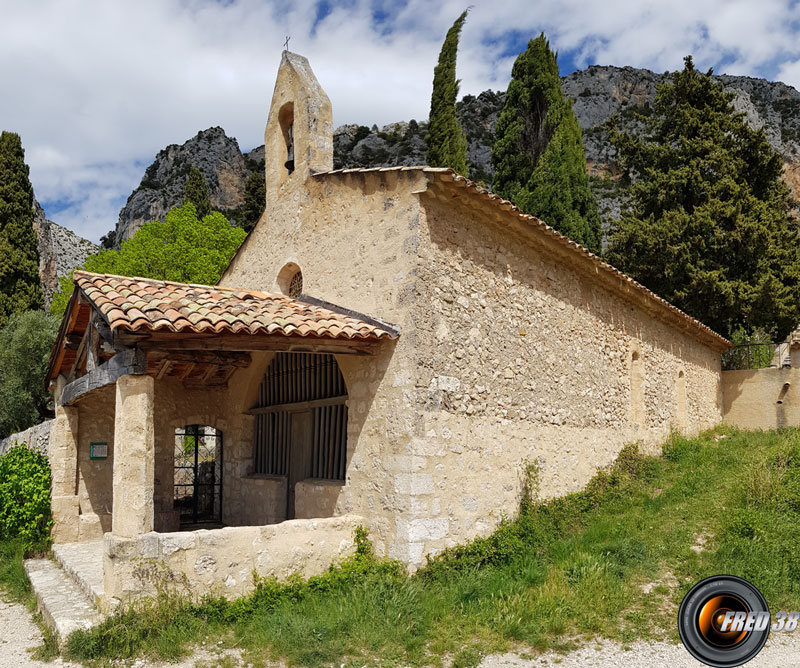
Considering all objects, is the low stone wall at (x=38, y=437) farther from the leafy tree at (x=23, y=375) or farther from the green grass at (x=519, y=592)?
the green grass at (x=519, y=592)

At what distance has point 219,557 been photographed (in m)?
6.63

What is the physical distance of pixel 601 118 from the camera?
4888 centimetres

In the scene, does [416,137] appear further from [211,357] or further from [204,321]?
[204,321]

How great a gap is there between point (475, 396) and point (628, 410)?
5169 mm

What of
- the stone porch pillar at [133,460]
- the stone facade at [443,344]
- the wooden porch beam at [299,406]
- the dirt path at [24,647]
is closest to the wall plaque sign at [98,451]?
the wooden porch beam at [299,406]

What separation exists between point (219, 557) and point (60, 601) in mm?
2049

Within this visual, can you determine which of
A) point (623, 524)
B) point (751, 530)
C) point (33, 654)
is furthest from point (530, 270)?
point (33, 654)

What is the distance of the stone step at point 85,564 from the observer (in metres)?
7.10

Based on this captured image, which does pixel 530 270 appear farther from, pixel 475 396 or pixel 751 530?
pixel 751 530

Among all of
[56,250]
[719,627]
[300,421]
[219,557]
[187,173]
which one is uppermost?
[187,173]

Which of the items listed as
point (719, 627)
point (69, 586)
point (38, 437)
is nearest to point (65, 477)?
point (38, 437)

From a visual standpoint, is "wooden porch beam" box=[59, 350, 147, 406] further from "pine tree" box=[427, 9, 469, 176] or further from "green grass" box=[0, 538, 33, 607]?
"pine tree" box=[427, 9, 469, 176]

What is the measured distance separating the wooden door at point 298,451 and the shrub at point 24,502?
3.84 m

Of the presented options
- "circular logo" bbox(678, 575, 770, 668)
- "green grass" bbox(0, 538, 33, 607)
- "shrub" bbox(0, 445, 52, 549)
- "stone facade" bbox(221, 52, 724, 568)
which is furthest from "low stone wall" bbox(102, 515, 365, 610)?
"shrub" bbox(0, 445, 52, 549)
